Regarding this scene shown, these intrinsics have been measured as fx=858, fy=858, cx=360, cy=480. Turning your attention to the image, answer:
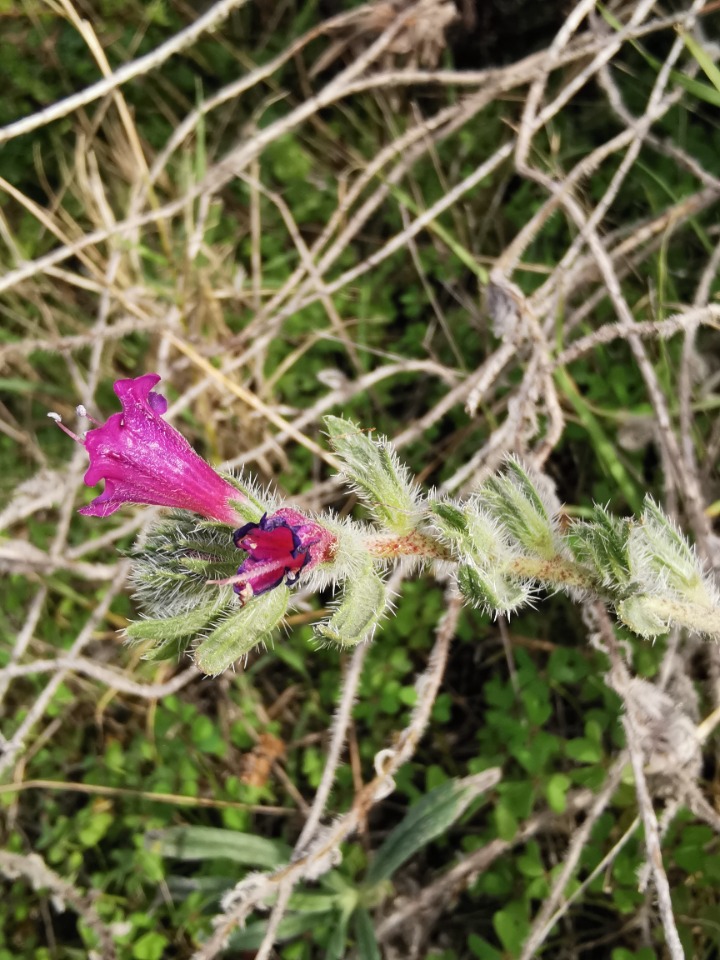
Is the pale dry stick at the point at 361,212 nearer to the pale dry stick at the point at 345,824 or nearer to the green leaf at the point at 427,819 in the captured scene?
the pale dry stick at the point at 345,824

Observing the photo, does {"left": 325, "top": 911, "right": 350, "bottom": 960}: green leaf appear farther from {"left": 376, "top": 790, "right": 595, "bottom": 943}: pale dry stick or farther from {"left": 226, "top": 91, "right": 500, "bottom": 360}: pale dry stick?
{"left": 226, "top": 91, "right": 500, "bottom": 360}: pale dry stick

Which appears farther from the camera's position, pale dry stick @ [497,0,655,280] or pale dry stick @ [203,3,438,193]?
pale dry stick @ [203,3,438,193]

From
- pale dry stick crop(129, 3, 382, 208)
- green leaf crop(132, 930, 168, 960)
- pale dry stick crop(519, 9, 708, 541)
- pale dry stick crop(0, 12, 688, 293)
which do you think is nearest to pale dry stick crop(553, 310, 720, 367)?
pale dry stick crop(519, 9, 708, 541)

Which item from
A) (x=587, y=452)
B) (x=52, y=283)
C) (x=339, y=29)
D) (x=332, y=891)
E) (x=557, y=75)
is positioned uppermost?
(x=339, y=29)

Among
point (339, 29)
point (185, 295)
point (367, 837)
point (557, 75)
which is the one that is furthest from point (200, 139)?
point (367, 837)

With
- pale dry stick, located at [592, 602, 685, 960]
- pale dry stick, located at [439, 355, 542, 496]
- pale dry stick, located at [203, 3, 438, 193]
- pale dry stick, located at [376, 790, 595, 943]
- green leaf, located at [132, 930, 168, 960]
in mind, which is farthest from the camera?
pale dry stick, located at [203, 3, 438, 193]

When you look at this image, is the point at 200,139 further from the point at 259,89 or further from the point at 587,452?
the point at 587,452


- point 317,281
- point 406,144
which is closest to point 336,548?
point 317,281
